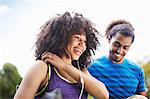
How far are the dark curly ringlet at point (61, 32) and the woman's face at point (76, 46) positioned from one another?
1cm

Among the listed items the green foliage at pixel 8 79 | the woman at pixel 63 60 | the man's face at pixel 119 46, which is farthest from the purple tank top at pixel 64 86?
the green foliage at pixel 8 79

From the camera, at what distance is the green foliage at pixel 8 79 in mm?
3359

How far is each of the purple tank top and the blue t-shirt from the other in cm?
50

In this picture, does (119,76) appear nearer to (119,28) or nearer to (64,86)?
(119,28)

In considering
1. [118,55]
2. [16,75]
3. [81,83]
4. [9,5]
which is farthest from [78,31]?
[16,75]

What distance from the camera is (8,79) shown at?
343cm

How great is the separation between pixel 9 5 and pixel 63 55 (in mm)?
1799

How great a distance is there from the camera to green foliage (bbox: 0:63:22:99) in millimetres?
3359

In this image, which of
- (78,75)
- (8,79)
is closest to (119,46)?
(78,75)

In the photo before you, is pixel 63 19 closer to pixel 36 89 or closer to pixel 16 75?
pixel 36 89

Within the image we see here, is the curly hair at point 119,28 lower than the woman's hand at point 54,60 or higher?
higher

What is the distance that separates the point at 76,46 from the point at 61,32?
6 cm

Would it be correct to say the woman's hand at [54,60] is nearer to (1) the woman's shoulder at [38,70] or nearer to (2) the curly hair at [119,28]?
(1) the woman's shoulder at [38,70]

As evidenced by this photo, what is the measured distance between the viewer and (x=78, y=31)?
3.91 ft
